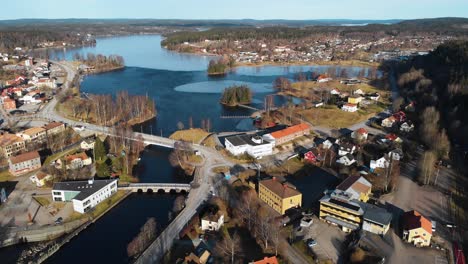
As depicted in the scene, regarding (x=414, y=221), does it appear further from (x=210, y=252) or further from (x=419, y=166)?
(x=210, y=252)

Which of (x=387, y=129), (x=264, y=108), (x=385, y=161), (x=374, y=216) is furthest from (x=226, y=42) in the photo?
(x=374, y=216)

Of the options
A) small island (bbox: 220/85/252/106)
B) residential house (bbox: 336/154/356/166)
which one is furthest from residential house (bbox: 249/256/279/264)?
small island (bbox: 220/85/252/106)

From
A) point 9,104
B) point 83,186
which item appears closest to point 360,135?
point 83,186

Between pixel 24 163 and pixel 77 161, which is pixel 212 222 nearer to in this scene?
pixel 77 161

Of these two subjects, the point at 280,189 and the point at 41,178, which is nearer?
the point at 280,189

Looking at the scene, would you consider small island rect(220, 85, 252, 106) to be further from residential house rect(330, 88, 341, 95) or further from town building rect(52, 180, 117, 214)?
town building rect(52, 180, 117, 214)

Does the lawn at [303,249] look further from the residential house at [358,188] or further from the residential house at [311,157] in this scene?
the residential house at [311,157]
